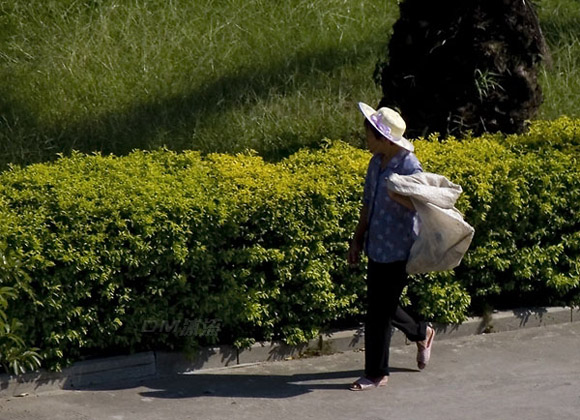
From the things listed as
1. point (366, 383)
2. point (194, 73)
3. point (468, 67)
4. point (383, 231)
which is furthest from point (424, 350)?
point (194, 73)

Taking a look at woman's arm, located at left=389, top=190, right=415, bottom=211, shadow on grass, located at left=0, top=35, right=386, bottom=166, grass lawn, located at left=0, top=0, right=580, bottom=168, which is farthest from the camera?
grass lawn, located at left=0, top=0, right=580, bottom=168

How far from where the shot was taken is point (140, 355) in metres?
7.16

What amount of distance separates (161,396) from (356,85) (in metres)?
5.51

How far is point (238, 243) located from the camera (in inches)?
291

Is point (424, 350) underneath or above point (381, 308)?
underneath

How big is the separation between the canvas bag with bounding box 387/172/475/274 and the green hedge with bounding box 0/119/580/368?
95 cm

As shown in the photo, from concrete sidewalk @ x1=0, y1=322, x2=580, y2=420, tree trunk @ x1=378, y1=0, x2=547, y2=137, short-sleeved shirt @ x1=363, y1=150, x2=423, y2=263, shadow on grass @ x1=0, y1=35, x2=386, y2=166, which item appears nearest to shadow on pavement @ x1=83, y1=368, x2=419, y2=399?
concrete sidewalk @ x1=0, y1=322, x2=580, y2=420

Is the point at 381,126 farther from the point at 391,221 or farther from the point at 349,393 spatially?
the point at 349,393

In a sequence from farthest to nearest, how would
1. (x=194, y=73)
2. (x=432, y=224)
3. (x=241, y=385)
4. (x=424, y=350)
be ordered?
(x=194, y=73) → (x=424, y=350) → (x=241, y=385) → (x=432, y=224)

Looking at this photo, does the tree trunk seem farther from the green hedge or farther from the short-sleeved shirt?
the short-sleeved shirt

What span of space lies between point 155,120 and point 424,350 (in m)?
4.58

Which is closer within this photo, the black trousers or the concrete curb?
the black trousers

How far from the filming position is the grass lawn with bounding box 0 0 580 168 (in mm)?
10656

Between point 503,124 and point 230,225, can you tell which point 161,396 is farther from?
point 503,124
